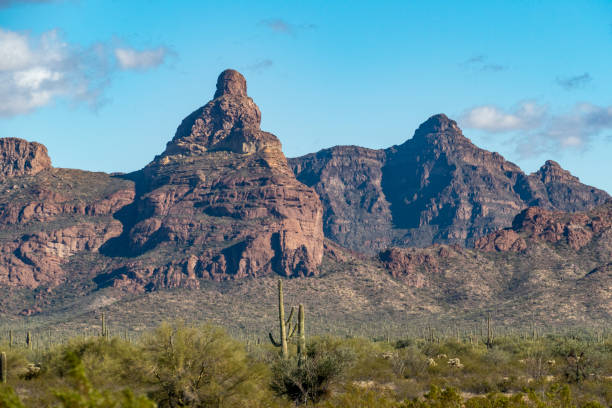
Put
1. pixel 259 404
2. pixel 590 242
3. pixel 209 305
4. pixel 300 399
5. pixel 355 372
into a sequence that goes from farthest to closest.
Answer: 1. pixel 590 242
2. pixel 209 305
3. pixel 355 372
4. pixel 300 399
5. pixel 259 404

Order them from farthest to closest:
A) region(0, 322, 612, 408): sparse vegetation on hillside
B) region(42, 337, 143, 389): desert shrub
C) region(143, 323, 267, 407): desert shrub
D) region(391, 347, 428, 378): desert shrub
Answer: region(391, 347, 428, 378): desert shrub, region(42, 337, 143, 389): desert shrub, region(143, 323, 267, 407): desert shrub, region(0, 322, 612, 408): sparse vegetation on hillside

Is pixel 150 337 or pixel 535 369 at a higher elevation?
pixel 150 337

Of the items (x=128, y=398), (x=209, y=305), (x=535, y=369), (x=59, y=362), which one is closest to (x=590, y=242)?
(x=209, y=305)

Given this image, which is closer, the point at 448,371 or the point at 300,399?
the point at 300,399

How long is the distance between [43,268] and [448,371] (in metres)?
170

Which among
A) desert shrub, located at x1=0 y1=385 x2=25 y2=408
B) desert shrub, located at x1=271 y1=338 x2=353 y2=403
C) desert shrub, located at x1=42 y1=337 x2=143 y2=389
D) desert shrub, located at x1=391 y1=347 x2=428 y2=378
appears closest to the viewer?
desert shrub, located at x1=0 y1=385 x2=25 y2=408

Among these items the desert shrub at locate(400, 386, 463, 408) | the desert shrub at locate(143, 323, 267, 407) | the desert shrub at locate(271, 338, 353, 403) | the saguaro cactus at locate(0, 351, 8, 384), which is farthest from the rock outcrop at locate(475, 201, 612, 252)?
the desert shrub at locate(400, 386, 463, 408)

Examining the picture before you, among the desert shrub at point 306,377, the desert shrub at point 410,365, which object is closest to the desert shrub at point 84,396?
the desert shrub at point 306,377

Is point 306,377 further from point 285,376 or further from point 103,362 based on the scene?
point 103,362

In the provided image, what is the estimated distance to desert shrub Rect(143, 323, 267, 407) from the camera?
26.3 meters

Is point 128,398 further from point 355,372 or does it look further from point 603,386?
point 355,372

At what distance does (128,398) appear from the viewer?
11023 mm

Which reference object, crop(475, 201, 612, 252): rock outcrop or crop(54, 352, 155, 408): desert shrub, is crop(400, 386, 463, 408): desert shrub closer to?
crop(54, 352, 155, 408): desert shrub

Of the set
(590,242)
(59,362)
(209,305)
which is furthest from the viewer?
(590,242)
